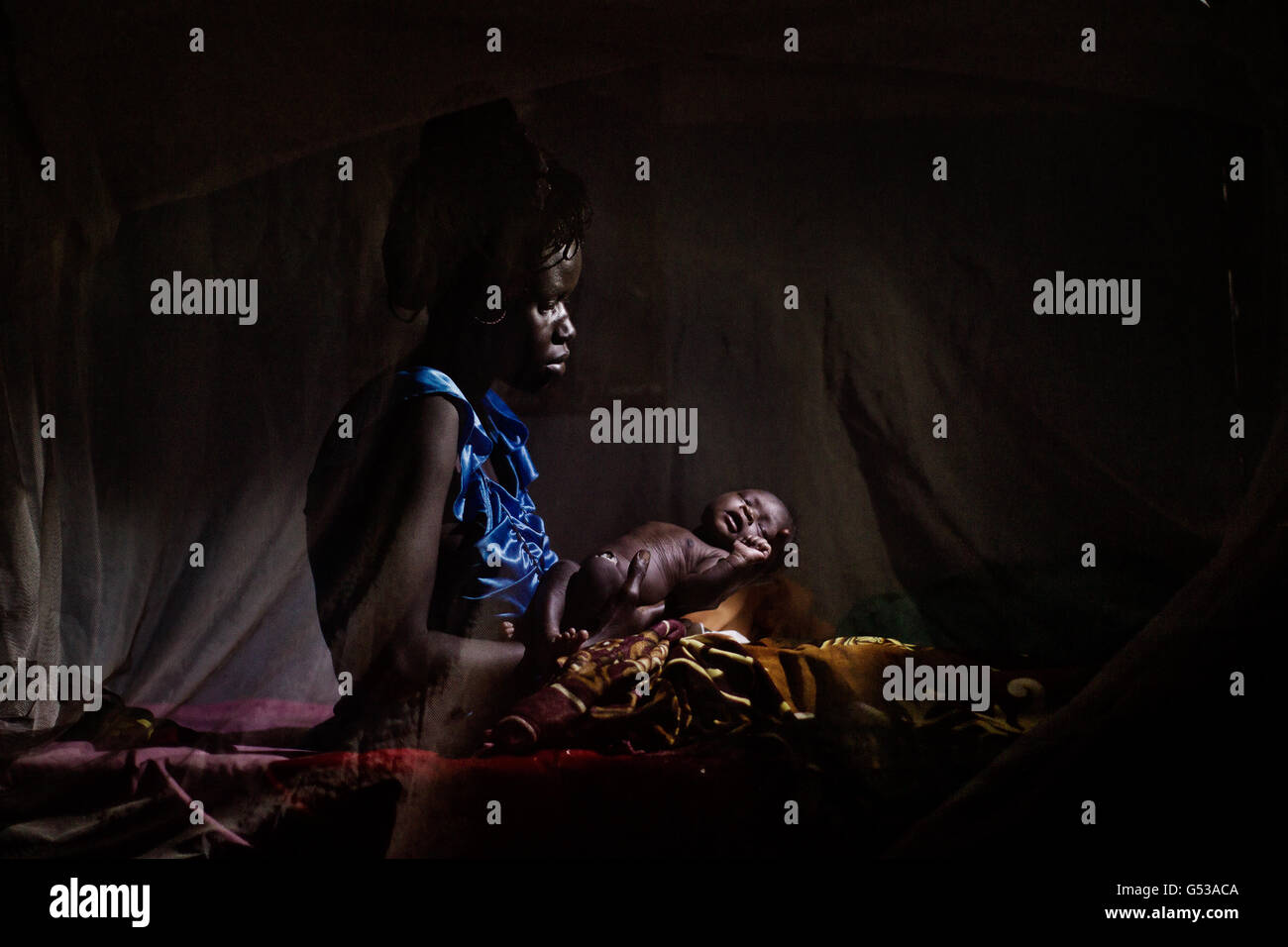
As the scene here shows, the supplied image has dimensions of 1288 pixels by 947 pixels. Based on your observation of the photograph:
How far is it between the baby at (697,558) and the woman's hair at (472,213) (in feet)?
2.04

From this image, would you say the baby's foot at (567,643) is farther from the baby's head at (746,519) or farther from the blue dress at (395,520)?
the baby's head at (746,519)

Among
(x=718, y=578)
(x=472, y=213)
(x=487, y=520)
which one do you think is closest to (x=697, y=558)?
(x=718, y=578)

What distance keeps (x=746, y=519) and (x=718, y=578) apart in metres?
0.14

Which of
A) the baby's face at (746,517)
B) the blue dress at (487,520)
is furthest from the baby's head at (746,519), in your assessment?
the blue dress at (487,520)

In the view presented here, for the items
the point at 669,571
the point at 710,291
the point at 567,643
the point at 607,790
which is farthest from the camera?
the point at 710,291

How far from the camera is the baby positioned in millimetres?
2510

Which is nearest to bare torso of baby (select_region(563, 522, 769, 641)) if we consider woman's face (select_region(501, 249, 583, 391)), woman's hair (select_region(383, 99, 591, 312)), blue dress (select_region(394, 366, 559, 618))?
blue dress (select_region(394, 366, 559, 618))

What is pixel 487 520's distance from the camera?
8.25 ft

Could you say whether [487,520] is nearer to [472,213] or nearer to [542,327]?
[542,327]

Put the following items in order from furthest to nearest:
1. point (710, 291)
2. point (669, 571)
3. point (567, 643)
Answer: point (710, 291) < point (669, 571) < point (567, 643)

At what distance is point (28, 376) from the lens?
256 centimetres

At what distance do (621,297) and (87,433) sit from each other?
3.84 feet

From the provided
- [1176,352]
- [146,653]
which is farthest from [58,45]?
[1176,352]

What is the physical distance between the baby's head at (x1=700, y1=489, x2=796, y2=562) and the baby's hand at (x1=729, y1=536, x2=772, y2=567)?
1 centimetres
